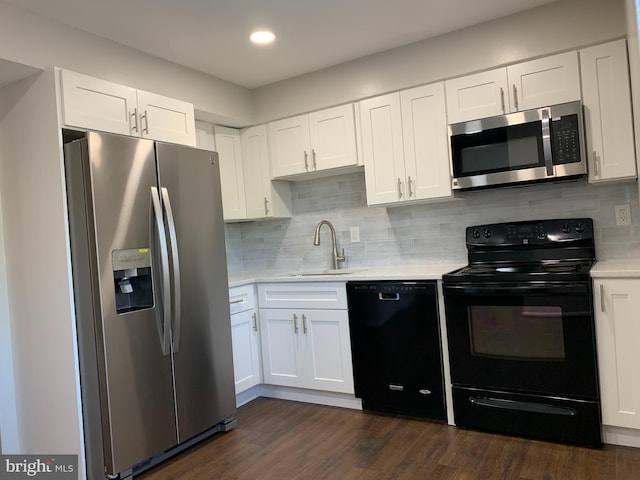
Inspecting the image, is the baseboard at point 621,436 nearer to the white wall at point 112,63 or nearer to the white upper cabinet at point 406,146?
the white upper cabinet at point 406,146

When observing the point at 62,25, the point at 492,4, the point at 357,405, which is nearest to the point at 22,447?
the point at 357,405

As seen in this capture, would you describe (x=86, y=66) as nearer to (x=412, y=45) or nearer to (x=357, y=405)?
(x=412, y=45)

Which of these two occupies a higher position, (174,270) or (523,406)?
(174,270)

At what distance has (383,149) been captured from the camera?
3338mm

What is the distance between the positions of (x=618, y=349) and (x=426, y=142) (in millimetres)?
1588

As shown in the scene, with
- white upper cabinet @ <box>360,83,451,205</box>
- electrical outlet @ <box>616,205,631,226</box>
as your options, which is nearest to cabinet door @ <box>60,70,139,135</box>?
white upper cabinet @ <box>360,83,451,205</box>

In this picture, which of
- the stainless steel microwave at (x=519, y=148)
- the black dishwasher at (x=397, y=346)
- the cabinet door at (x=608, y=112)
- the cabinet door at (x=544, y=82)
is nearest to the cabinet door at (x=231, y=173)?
the black dishwasher at (x=397, y=346)

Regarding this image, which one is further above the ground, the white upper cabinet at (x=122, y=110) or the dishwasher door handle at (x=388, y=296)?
the white upper cabinet at (x=122, y=110)

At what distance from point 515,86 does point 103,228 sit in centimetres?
238

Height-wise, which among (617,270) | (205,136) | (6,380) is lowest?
(6,380)

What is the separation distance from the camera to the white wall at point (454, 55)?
8.88 ft

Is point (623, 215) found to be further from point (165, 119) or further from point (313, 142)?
point (165, 119)

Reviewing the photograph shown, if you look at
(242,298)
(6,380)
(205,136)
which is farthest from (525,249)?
(6,380)

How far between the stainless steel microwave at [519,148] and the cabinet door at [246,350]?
1679 mm
